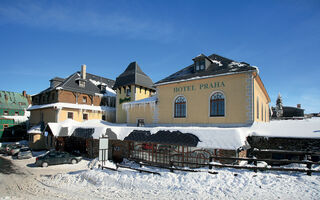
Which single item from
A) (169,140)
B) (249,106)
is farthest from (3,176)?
(249,106)

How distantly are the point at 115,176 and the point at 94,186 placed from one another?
1.18 m

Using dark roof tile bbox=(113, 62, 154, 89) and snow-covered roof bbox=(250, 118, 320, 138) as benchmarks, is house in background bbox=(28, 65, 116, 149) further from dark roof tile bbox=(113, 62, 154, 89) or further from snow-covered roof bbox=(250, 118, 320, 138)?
snow-covered roof bbox=(250, 118, 320, 138)

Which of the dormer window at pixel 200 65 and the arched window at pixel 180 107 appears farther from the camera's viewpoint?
the arched window at pixel 180 107

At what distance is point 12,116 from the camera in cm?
3903

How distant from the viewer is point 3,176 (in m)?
13.5

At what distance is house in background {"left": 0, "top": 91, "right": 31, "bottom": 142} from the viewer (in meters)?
36.5

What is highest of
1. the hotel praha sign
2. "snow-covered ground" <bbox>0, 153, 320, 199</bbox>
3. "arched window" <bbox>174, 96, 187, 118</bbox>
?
the hotel praha sign

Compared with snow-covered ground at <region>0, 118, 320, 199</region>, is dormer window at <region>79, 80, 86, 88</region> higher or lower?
higher

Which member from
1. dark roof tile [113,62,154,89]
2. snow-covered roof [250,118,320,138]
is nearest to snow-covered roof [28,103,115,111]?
dark roof tile [113,62,154,89]

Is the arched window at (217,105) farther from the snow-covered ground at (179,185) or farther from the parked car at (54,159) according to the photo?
the parked car at (54,159)

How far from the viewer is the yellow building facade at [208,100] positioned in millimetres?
15461

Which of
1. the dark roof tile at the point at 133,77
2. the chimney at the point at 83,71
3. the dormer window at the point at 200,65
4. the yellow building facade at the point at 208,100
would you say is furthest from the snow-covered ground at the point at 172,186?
the chimney at the point at 83,71

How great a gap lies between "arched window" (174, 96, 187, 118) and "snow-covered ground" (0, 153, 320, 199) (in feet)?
30.0

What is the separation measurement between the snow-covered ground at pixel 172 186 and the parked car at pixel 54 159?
4.74 meters
